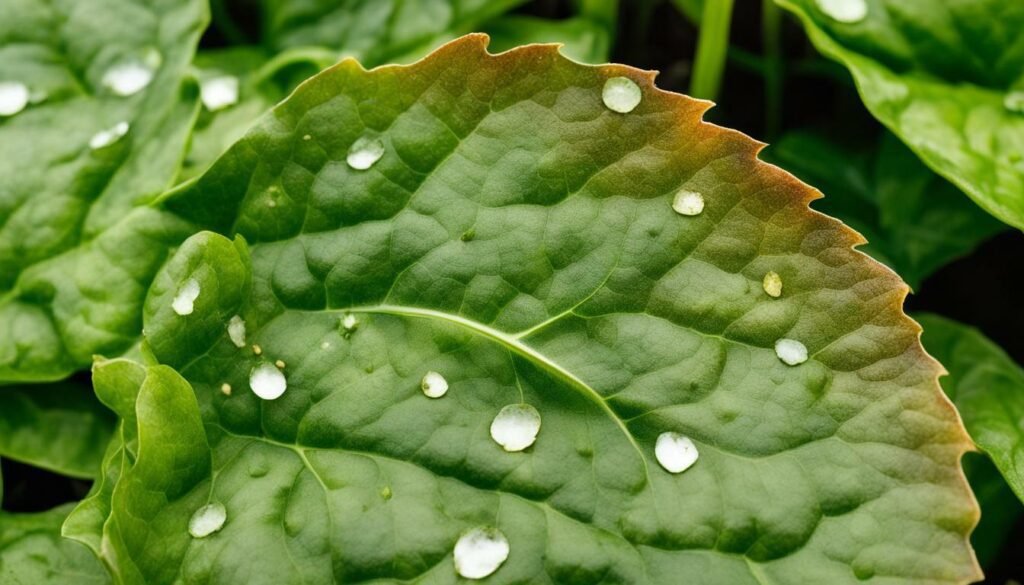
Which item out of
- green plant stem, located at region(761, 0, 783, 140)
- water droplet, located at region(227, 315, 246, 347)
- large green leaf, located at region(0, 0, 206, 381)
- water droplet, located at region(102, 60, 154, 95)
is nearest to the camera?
water droplet, located at region(227, 315, 246, 347)

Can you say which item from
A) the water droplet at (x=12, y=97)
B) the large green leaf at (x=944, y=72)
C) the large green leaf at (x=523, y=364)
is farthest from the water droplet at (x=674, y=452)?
the water droplet at (x=12, y=97)

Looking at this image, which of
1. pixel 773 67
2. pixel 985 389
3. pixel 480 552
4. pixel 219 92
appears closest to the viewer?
pixel 480 552

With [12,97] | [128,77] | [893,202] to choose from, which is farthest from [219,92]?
[893,202]

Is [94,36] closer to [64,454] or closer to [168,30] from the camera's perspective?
[168,30]

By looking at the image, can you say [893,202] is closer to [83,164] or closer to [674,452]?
[674,452]

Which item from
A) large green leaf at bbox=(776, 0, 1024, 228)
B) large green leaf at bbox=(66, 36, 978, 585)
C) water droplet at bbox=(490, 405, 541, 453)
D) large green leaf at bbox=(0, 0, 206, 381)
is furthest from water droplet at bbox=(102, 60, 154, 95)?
large green leaf at bbox=(776, 0, 1024, 228)

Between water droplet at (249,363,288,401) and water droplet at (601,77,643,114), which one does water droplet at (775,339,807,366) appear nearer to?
water droplet at (601,77,643,114)
